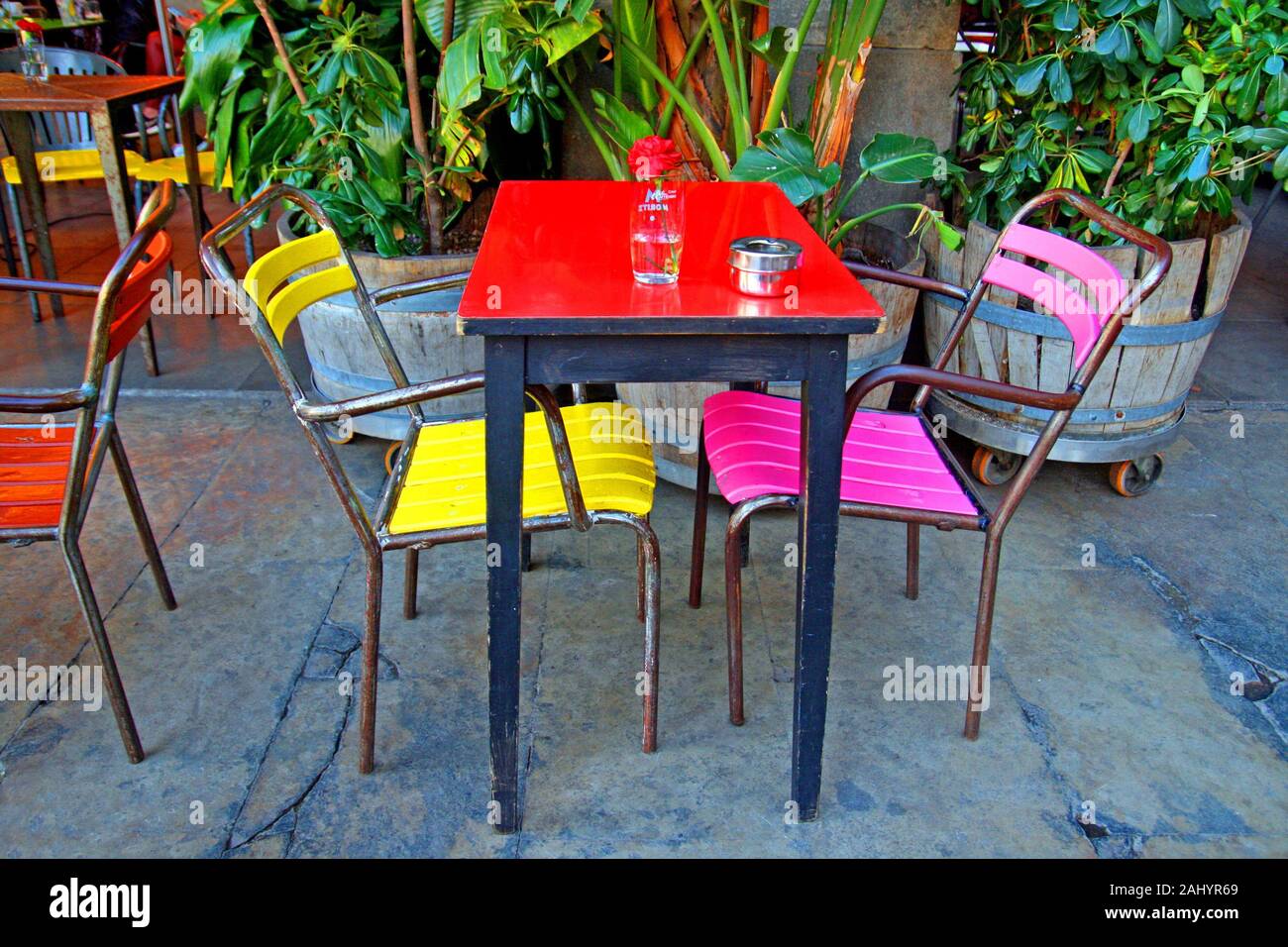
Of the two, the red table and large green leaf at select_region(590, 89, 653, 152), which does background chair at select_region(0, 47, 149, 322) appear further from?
the red table

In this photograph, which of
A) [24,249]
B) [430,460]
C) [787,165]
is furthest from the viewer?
[24,249]

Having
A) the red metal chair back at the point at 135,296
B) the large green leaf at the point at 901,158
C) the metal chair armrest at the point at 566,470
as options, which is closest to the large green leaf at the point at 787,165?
the large green leaf at the point at 901,158

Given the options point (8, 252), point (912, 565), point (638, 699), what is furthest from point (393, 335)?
point (8, 252)

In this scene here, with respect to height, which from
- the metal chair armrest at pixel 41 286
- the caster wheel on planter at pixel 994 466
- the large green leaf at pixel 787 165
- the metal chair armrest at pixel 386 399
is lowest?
the caster wheel on planter at pixel 994 466

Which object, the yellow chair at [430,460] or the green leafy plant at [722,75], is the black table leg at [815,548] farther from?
the green leafy plant at [722,75]

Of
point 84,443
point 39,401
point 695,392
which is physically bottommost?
point 695,392

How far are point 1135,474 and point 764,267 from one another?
1.98 metres

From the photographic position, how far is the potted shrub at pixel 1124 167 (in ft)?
8.64

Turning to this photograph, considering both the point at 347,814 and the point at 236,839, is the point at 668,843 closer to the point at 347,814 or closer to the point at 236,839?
the point at 347,814

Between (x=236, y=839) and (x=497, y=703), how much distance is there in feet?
1.75

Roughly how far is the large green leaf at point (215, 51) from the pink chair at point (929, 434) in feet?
6.32

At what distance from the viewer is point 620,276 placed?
173 centimetres

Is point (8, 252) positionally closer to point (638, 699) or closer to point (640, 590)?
point (640, 590)
